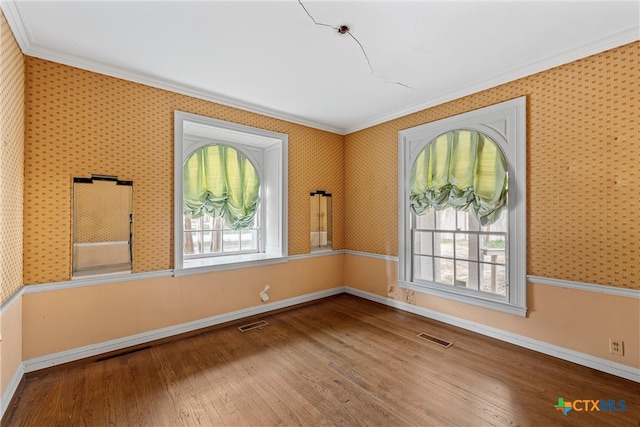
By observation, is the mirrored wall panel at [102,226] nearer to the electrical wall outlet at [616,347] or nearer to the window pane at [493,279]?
the window pane at [493,279]

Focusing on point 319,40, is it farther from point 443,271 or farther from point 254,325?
point 254,325

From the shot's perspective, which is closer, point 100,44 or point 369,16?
point 369,16

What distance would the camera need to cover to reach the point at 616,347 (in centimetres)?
229

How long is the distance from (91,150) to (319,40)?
2250 mm

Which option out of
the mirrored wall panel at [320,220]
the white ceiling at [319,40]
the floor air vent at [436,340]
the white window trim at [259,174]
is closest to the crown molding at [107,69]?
the white ceiling at [319,40]

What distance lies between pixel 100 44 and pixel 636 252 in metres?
4.54

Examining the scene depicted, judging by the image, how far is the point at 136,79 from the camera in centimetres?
282

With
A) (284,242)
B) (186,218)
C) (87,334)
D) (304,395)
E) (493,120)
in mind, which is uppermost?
(493,120)

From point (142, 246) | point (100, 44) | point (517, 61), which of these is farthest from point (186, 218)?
point (517, 61)

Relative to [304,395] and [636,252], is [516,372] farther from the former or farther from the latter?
[304,395]

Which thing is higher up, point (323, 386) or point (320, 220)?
point (320, 220)

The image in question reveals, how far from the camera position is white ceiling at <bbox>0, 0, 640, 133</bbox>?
6.35 feet

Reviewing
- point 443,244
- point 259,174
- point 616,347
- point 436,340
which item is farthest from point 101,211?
point 616,347

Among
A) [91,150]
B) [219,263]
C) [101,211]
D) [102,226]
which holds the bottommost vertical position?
[219,263]
